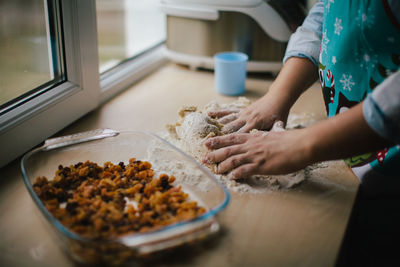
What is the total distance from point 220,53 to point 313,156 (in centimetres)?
61

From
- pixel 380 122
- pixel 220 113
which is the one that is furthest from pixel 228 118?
pixel 380 122

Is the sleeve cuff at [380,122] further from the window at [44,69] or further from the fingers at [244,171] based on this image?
the window at [44,69]

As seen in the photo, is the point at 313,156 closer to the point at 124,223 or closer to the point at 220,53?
the point at 124,223

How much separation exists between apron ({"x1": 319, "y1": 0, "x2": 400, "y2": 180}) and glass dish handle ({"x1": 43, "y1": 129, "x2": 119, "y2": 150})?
435mm

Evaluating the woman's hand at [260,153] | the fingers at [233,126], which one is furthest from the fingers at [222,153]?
the fingers at [233,126]

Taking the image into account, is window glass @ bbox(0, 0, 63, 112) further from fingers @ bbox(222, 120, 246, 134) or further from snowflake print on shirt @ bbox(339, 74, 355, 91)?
snowflake print on shirt @ bbox(339, 74, 355, 91)

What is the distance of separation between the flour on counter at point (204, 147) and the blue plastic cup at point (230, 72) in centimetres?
15

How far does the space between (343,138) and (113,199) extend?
342mm

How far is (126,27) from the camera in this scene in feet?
7.10

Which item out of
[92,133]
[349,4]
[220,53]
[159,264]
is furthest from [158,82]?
[159,264]

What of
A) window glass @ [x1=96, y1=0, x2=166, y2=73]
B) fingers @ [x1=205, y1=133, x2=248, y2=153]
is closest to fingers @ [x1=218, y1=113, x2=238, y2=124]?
fingers @ [x1=205, y1=133, x2=248, y2=153]

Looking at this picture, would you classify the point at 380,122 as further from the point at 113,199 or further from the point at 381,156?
the point at 113,199

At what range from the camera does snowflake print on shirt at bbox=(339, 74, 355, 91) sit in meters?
0.66

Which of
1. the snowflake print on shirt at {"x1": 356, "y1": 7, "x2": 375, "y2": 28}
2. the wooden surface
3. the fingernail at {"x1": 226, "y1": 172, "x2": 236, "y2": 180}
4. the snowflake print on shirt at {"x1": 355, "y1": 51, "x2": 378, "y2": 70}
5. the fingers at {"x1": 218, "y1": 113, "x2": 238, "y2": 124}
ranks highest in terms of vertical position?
the snowflake print on shirt at {"x1": 356, "y1": 7, "x2": 375, "y2": 28}
